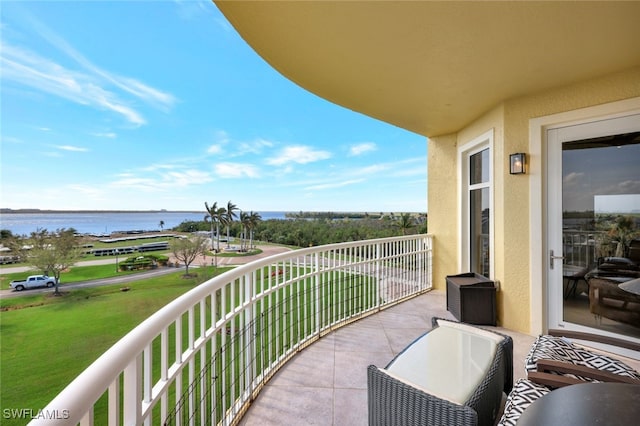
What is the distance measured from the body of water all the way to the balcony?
272 inches

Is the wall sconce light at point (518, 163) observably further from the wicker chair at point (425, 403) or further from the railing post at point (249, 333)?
the railing post at point (249, 333)

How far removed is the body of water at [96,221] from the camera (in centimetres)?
708

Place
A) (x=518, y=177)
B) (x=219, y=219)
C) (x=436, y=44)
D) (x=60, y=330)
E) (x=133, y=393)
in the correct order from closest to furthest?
(x=133, y=393)
(x=436, y=44)
(x=518, y=177)
(x=60, y=330)
(x=219, y=219)

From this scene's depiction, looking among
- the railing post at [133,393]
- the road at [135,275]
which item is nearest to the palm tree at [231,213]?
the road at [135,275]

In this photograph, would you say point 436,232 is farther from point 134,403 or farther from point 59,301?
point 59,301

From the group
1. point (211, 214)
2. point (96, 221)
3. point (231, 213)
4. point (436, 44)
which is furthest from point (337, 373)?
point (231, 213)

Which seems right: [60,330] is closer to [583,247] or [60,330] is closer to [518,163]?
[518,163]

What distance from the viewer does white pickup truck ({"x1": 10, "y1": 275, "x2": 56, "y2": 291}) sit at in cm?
941

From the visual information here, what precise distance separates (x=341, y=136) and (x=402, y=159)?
622 cm

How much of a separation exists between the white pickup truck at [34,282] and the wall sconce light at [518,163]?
14035 millimetres

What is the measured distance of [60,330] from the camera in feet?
40.3

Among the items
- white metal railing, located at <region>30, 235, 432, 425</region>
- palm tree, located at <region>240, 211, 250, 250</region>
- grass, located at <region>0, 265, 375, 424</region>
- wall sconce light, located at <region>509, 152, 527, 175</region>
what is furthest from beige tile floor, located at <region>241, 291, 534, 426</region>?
palm tree, located at <region>240, 211, 250, 250</region>

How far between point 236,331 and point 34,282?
12354mm

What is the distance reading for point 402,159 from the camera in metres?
15.3
